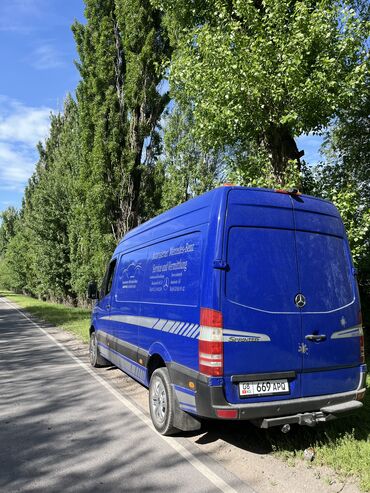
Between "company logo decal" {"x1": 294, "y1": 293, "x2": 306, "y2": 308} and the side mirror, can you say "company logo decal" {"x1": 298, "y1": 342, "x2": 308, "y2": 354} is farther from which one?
Result: the side mirror

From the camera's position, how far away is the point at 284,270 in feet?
14.6

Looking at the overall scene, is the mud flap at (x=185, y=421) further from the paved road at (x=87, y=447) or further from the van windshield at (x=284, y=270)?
the van windshield at (x=284, y=270)

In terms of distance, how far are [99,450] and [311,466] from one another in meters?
2.11

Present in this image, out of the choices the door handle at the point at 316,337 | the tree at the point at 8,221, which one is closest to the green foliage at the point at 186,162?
the door handle at the point at 316,337

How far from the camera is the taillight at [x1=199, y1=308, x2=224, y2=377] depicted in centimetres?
402

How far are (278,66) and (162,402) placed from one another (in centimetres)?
552

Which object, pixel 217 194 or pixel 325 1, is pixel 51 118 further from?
pixel 217 194

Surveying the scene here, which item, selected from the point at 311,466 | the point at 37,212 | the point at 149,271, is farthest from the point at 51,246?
the point at 311,466

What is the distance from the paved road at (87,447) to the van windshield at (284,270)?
1.66 metres

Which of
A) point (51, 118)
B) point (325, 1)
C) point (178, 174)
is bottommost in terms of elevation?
point (325, 1)

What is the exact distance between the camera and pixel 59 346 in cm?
1248

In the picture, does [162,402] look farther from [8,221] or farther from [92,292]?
[8,221]

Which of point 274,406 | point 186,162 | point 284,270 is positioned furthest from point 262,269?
point 186,162

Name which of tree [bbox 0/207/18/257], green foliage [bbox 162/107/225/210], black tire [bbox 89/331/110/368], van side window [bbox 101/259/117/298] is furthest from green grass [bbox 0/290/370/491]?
tree [bbox 0/207/18/257]
